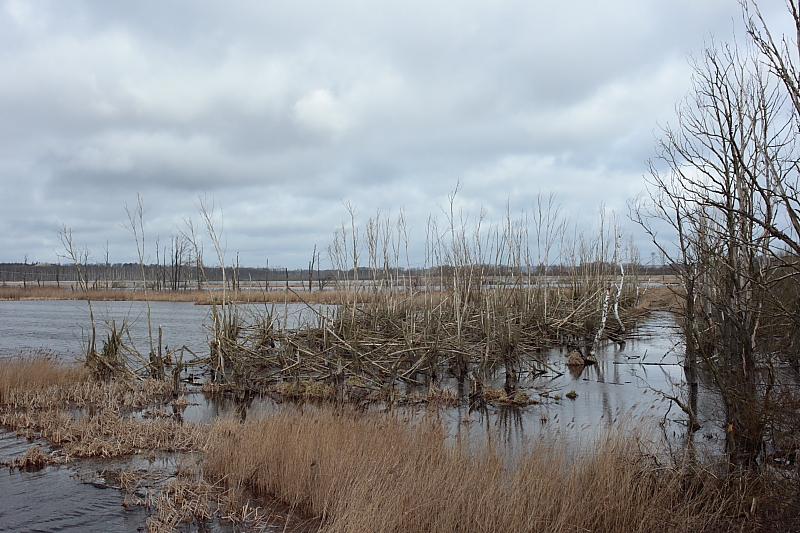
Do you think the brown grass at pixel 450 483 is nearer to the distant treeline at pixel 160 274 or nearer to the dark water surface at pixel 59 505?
the dark water surface at pixel 59 505

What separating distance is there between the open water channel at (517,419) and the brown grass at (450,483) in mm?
994

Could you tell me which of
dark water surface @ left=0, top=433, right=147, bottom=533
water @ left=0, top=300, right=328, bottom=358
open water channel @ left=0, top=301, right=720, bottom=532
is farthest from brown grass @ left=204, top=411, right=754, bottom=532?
water @ left=0, top=300, right=328, bottom=358

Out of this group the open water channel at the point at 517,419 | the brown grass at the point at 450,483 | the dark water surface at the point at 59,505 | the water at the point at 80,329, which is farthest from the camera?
the water at the point at 80,329

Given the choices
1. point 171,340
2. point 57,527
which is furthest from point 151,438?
point 171,340

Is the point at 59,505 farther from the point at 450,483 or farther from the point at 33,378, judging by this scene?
the point at 33,378

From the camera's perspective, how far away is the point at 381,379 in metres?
13.0

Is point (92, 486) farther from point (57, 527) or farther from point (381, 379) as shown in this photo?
point (381, 379)

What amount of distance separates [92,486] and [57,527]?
1076mm

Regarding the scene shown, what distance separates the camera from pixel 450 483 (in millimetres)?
5723

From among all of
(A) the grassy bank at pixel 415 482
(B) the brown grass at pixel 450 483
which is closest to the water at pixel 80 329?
(A) the grassy bank at pixel 415 482

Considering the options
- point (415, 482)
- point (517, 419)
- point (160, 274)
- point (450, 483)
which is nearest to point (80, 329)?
point (517, 419)

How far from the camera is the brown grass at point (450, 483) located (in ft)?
16.7

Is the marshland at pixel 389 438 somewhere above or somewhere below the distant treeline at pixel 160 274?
below

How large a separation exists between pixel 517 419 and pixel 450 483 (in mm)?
5207
